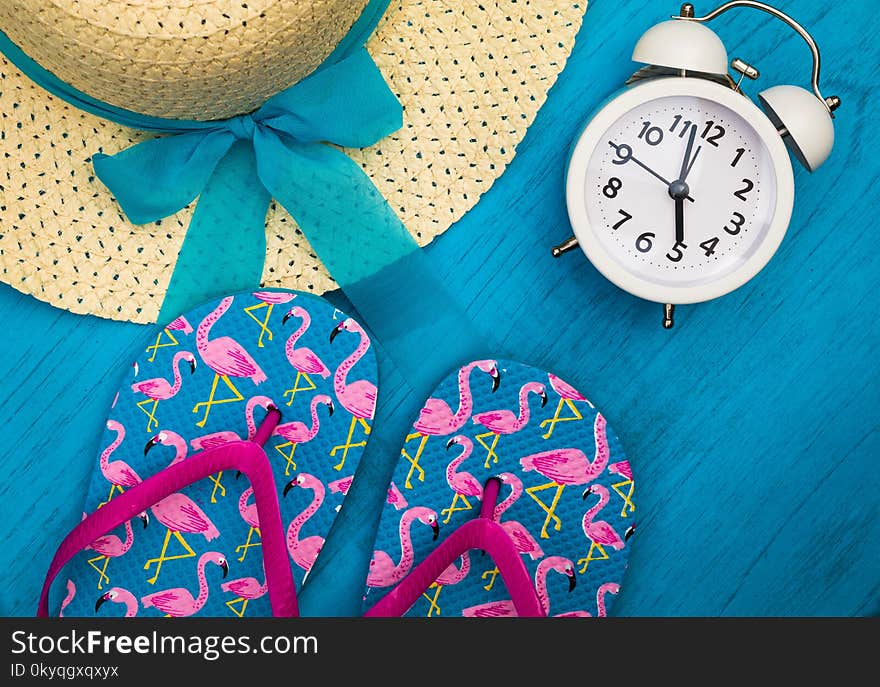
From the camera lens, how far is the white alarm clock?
739 millimetres

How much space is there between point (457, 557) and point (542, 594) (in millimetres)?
119

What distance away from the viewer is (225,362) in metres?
0.88

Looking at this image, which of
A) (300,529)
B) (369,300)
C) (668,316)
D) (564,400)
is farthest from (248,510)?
(668,316)

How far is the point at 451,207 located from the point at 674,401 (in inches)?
13.3

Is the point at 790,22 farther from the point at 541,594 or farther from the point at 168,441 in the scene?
the point at 168,441

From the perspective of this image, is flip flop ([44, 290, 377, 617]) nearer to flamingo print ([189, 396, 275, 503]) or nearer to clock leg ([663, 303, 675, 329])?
flamingo print ([189, 396, 275, 503])

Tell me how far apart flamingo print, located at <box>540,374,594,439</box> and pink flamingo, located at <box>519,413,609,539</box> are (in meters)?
0.03

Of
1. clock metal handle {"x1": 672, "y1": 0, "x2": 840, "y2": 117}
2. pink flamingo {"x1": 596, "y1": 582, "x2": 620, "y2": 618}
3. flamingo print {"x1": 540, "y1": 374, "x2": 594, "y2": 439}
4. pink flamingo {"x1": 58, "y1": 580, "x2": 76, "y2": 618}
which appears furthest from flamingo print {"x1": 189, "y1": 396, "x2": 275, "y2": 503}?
clock metal handle {"x1": 672, "y1": 0, "x2": 840, "y2": 117}

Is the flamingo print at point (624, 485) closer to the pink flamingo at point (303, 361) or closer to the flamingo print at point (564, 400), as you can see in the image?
the flamingo print at point (564, 400)

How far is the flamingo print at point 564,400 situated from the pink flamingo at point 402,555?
6.7 inches

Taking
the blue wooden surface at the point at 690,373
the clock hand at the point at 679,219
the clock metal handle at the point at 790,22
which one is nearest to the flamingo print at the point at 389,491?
the blue wooden surface at the point at 690,373

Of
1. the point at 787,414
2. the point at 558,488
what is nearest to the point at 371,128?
the point at 558,488

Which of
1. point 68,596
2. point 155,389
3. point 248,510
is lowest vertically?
point 68,596
